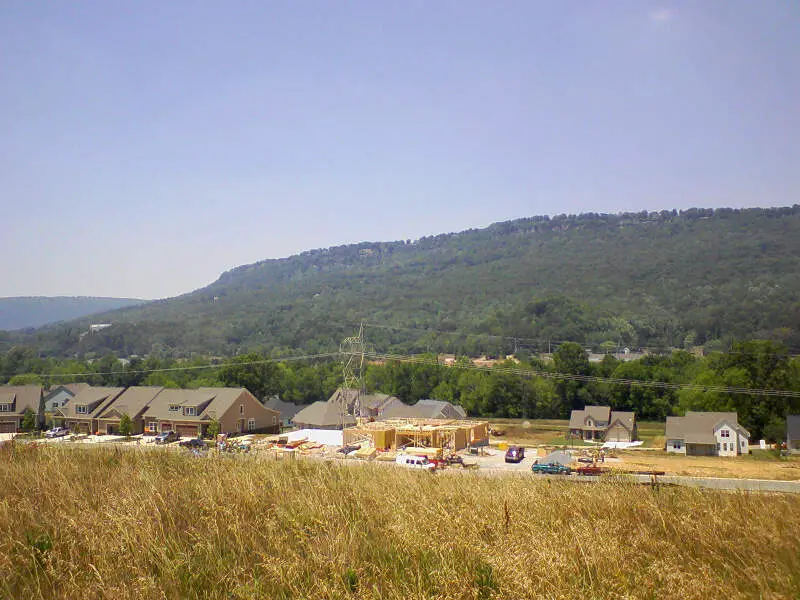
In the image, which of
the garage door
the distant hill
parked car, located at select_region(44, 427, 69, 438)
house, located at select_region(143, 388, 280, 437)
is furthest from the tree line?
the distant hill

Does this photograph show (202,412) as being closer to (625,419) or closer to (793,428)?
(625,419)

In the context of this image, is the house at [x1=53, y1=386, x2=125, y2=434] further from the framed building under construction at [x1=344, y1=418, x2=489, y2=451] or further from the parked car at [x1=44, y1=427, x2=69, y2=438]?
the framed building under construction at [x1=344, y1=418, x2=489, y2=451]

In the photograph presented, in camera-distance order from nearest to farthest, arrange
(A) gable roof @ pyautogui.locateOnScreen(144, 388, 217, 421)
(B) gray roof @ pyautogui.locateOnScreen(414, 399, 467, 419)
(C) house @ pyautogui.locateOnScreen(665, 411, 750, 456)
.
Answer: (C) house @ pyautogui.locateOnScreen(665, 411, 750, 456), (A) gable roof @ pyautogui.locateOnScreen(144, 388, 217, 421), (B) gray roof @ pyautogui.locateOnScreen(414, 399, 467, 419)

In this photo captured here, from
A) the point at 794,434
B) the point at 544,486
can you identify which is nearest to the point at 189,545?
the point at 544,486

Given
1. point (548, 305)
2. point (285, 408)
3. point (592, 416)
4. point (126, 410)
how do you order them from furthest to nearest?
point (548, 305)
point (285, 408)
point (592, 416)
point (126, 410)

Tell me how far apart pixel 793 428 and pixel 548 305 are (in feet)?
253

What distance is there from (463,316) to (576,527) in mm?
127932

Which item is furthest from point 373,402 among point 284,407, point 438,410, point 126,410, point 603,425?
point 126,410

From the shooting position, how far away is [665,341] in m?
97.6

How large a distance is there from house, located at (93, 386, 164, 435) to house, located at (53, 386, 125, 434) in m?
0.28

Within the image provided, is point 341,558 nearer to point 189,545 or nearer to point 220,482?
point 189,545

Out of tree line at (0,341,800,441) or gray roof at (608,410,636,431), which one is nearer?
tree line at (0,341,800,441)

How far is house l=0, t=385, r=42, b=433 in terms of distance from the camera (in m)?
37.8

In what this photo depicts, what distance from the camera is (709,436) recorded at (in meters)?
33.6
